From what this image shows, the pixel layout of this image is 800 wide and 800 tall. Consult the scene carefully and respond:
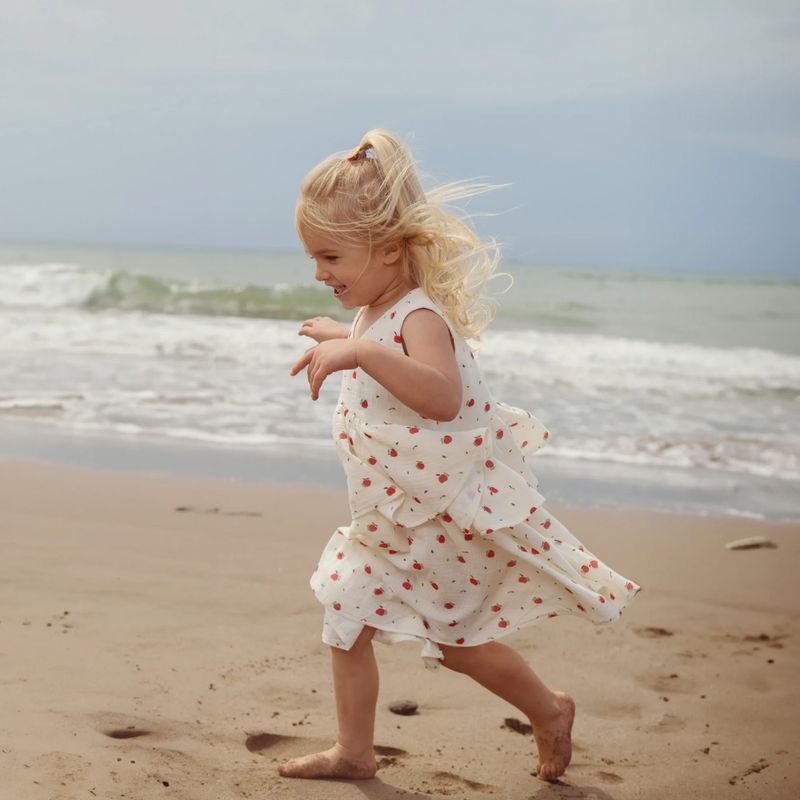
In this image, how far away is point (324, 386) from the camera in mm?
9133

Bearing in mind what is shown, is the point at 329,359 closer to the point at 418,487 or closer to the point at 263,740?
the point at 418,487

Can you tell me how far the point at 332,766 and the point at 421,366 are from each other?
3.02ft

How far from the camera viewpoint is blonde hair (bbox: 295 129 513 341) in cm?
245

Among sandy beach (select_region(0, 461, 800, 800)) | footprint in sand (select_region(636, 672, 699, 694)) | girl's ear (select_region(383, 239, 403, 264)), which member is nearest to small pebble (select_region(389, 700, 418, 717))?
sandy beach (select_region(0, 461, 800, 800))

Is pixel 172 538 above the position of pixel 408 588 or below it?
below

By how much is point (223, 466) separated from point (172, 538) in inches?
60.5

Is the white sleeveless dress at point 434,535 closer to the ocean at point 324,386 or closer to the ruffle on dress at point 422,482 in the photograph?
the ruffle on dress at point 422,482

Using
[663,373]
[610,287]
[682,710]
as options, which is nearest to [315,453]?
[682,710]

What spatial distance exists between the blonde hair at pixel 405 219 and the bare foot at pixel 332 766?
0.97 metres

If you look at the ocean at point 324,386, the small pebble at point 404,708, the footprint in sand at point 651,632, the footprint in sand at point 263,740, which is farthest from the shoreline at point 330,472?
the footprint in sand at point 263,740

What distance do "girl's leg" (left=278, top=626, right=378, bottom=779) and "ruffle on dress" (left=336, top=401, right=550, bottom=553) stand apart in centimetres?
27

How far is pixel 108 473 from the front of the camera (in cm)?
565

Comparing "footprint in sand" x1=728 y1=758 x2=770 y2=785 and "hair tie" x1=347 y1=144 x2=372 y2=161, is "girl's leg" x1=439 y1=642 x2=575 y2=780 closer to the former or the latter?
"footprint in sand" x1=728 y1=758 x2=770 y2=785

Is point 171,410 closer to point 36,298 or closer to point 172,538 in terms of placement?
point 172,538
